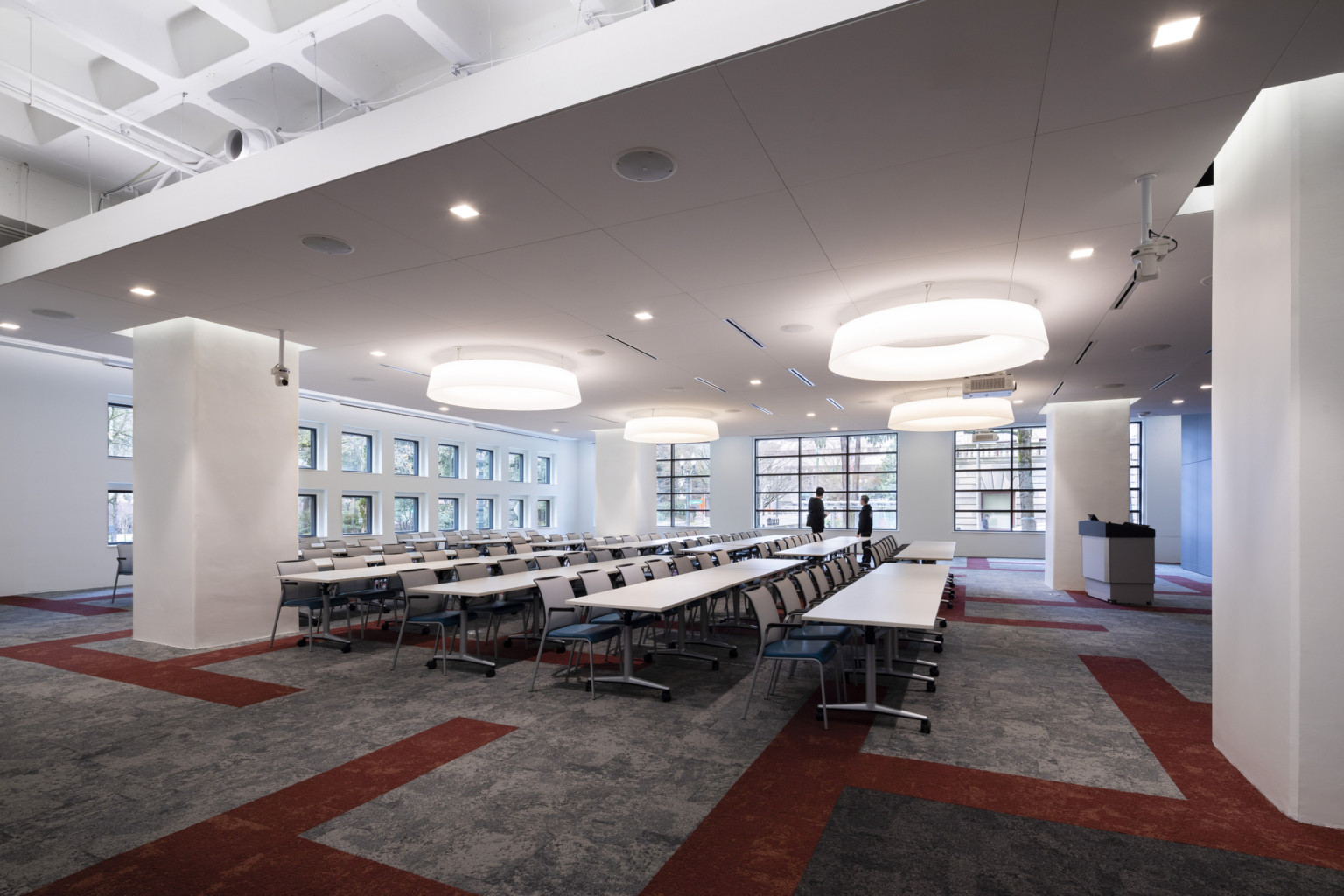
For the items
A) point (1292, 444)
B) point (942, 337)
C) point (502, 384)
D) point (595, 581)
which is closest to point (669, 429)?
point (502, 384)

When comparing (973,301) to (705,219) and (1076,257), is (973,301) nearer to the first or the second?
(1076,257)

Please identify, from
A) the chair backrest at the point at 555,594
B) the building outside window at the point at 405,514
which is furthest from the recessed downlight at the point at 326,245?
the building outside window at the point at 405,514

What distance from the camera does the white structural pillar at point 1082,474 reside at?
11492 millimetres

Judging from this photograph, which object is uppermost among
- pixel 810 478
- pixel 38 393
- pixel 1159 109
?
pixel 1159 109

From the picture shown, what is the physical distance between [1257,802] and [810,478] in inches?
648

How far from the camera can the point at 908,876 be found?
2592mm

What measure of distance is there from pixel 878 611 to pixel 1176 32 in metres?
3.39

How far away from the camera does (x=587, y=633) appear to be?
511 centimetres

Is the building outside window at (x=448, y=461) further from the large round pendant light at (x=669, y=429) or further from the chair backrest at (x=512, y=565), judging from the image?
the chair backrest at (x=512, y=565)

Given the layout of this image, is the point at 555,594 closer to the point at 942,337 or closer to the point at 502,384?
the point at 502,384

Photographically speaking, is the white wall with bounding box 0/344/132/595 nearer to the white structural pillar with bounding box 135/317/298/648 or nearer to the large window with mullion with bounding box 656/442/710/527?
the white structural pillar with bounding box 135/317/298/648

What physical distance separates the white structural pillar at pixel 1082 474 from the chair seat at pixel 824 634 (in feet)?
28.4

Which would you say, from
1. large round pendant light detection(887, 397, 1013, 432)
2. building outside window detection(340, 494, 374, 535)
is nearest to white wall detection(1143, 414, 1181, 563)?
large round pendant light detection(887, 397, 1013, 432)

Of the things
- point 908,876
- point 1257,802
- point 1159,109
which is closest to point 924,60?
point 1159,109
